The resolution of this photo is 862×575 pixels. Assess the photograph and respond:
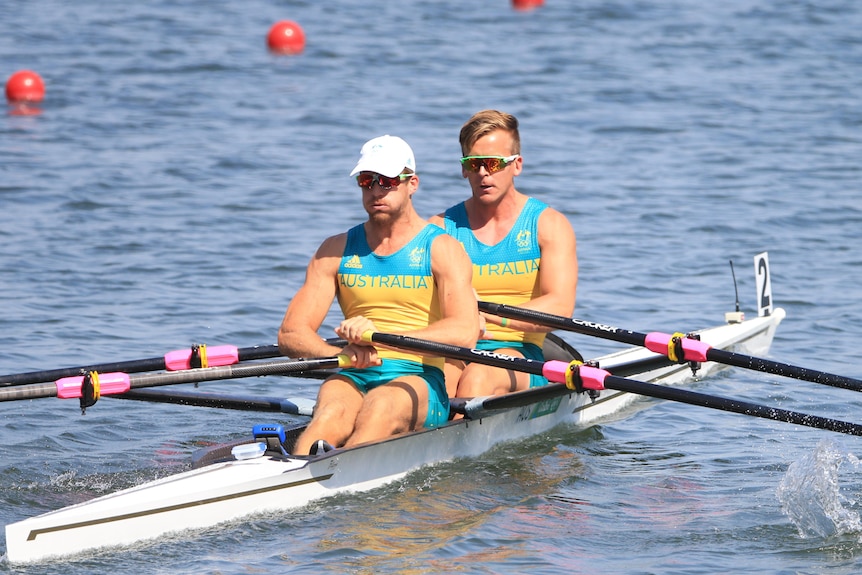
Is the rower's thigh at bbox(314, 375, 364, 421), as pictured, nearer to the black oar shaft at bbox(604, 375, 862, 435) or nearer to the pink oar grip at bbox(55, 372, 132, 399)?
the pink oar grip at bbox(55, 372, 132, 399)

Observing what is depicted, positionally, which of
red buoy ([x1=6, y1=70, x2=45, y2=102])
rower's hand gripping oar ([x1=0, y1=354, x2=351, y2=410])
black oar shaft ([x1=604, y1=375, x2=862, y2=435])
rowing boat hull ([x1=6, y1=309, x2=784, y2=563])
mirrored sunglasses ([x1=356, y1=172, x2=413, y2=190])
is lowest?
rowing boat hull ([x1=6, y1=309, x2=784, y2=563])

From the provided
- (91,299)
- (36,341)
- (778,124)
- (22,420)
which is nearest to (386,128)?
(778,124)

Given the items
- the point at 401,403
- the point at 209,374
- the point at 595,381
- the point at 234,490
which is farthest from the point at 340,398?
the point at 595,381

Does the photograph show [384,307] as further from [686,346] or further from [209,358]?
[686,346]

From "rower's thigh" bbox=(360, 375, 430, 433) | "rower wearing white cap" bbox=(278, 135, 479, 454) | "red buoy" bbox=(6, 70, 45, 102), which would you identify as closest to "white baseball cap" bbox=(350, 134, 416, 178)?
"rower wearing white cap" bbox=(278, 135, 479, 454)

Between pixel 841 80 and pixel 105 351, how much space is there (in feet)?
45.2

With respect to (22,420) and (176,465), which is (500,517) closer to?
(176,465)

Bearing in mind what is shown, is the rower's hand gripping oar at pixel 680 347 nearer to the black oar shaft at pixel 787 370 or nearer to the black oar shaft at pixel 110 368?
the black oar shaft at pixel 787 370

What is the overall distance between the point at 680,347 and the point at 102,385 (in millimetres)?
2863

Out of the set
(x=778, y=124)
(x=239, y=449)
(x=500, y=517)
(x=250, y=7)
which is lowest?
(x=500, y=517)

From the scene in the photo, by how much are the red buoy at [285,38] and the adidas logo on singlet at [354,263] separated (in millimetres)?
15653

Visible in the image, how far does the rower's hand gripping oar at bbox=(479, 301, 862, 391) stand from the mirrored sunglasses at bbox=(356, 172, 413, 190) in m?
1.13

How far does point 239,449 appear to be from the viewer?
571 cm

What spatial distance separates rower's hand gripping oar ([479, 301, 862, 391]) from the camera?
20.4 ft
